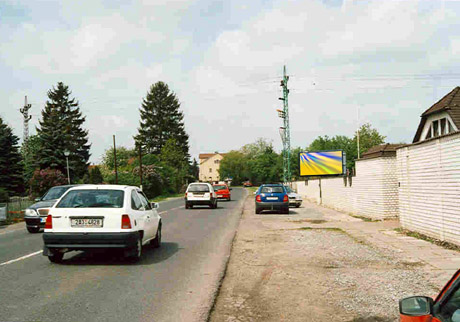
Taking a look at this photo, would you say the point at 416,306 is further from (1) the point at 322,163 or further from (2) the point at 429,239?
(1) the point at 322,163

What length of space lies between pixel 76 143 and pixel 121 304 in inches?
2503

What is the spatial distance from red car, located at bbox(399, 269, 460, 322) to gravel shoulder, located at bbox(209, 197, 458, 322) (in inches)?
122

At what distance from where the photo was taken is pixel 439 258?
9.20 meters

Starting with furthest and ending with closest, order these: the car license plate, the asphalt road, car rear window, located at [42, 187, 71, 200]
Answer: car rear window, located at [42, 187, 71, 200] → the car license plate → the asphalt road

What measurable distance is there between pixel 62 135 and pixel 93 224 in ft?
152

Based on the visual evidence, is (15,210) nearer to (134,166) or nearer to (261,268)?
(261,268)

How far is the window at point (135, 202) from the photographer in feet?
32.0

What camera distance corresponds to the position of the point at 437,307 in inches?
98.7

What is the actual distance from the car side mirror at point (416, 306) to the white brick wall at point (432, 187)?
8.49 m

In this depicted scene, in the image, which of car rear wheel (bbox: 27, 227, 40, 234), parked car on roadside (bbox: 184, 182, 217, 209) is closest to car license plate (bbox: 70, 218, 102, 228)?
car rear wheel (bbox: 27, 227, 40, 234)

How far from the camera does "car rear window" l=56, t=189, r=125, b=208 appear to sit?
931 centimetres

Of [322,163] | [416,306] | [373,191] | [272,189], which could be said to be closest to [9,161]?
[322,163]

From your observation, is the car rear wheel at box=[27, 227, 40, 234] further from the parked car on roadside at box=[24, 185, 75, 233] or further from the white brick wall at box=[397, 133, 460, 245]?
the white brick wall at box=[397, 133, 460, 245]

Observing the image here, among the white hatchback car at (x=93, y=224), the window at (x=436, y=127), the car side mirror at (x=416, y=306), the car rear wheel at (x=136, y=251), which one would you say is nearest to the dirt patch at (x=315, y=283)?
the car rear wheel at (x=136, y=251)
